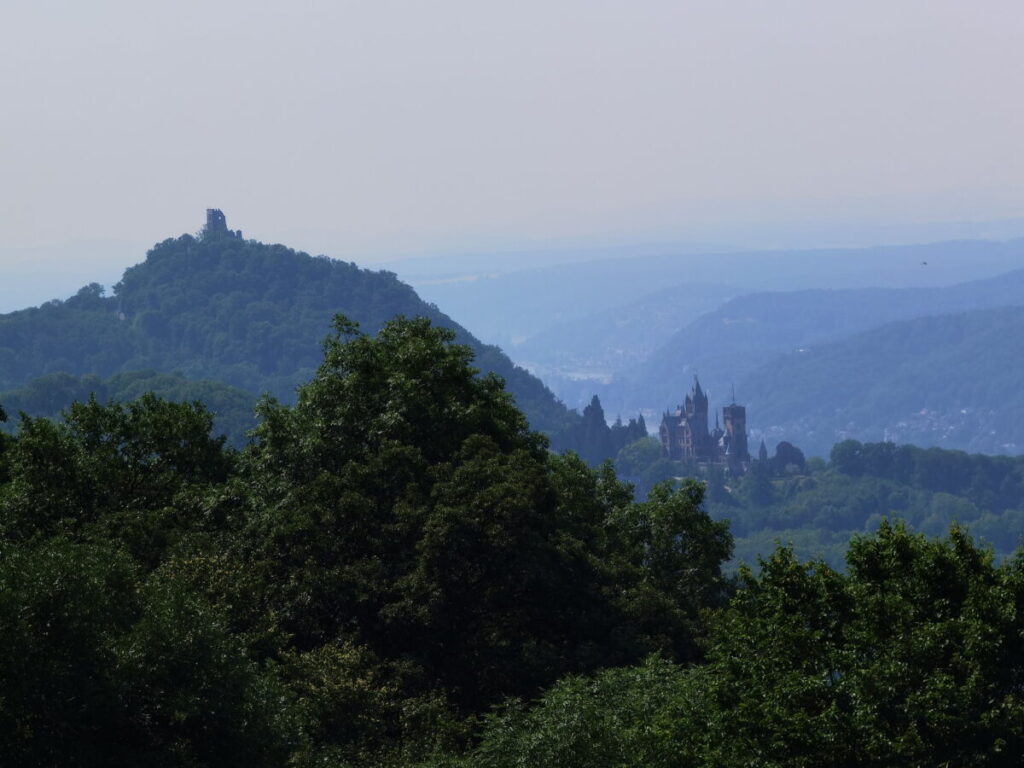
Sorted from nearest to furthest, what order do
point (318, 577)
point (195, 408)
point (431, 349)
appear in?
1. point (318, 577)
2. point (431, 349)
3. point (195, 408)

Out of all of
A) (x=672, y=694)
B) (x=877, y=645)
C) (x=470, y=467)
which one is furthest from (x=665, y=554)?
(x=877, y=645)

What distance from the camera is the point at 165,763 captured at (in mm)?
22391

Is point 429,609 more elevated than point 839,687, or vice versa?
point 839,687

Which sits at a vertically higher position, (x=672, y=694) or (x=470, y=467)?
(x=470, y=467)

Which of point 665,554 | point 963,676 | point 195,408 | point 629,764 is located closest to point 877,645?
point 963,676

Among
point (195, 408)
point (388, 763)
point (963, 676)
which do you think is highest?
point (195, 408)

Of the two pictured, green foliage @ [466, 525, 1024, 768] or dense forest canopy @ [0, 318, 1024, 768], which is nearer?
green foliage @ [466, 525, 1024, 768]

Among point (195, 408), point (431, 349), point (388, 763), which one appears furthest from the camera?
point (195, 408)

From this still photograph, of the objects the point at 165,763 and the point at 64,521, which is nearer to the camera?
the point at 165,763

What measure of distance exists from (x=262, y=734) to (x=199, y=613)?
2.06 meters

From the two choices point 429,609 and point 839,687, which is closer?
point 839,687

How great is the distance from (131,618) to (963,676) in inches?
473

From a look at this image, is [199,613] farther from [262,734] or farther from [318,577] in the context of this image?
[318,577]

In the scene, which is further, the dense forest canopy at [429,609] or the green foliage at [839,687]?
the dense forest canopy at [429,609]
